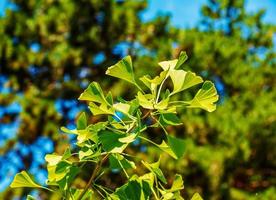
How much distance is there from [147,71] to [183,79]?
273 inches

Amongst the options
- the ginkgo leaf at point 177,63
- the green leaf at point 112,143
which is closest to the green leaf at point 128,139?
the green leaf at point 112,143

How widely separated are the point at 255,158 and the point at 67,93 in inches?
118

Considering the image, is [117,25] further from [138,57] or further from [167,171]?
[167,171]

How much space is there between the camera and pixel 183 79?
78 cm

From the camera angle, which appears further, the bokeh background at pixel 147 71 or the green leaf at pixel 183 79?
A: the bokeh background at pixel 147 71

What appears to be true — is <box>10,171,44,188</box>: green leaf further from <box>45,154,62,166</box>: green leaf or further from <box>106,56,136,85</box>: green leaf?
<box>106,56,136,85</box>: green leaf

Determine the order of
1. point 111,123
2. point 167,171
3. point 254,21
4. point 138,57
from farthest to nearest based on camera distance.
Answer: point 254,21 < point 138,57 < point 167,171 < point 111,123

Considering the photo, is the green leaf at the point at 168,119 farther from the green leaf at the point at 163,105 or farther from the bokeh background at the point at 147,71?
the bokeh background at the point at 147,71

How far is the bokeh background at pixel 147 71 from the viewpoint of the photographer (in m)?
7.49

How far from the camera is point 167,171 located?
7137 mm

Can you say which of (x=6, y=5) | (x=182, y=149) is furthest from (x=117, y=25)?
(x=182, y=149)

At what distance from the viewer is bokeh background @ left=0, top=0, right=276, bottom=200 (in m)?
7.49

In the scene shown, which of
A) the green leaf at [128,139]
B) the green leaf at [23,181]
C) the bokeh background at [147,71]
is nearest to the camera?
the green leaf at [128,139]

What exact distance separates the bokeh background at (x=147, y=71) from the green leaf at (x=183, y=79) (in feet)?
20.5
